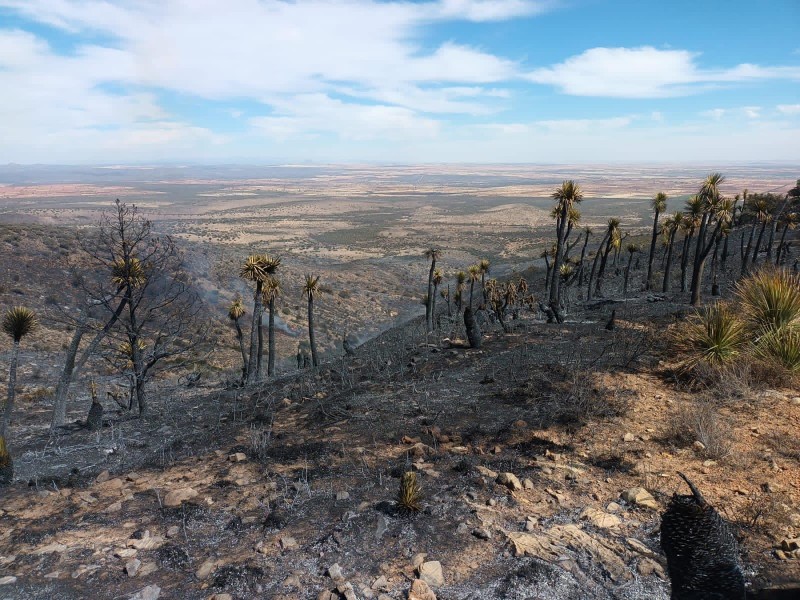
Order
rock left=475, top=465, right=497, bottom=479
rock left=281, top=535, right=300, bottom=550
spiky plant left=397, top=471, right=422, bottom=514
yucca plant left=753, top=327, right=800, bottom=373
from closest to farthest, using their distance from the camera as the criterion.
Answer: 1. rock left=281, top=535, right=300, bottom=550
2. spiky plant left=397, top=471, right=422, bottom=514
3. rock left=475, top=465, right=497, bottom=479
4. yucca plant left=753, top=327, right=800, bottom=373

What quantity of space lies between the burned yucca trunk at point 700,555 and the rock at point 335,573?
326 centimetres

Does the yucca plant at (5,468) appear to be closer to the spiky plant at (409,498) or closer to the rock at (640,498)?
the spiky plant at (409,498)

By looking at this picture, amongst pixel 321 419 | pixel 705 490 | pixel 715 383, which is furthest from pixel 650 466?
pixel 321 419

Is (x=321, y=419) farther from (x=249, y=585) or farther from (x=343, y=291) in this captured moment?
(x=343, y=291)

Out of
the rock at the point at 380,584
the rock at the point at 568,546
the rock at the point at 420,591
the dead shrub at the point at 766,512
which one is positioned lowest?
the rock at the point at 380,584

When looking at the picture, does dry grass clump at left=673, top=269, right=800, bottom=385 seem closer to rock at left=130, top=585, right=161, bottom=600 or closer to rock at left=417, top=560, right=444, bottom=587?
rock at left=417, top=560, right=444, bottom=587

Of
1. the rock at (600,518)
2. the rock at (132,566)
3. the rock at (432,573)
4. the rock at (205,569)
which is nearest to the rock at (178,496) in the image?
the rock at (132,566)

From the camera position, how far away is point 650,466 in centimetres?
743

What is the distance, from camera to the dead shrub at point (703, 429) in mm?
7504

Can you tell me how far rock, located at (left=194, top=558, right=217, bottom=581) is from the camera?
5612mm

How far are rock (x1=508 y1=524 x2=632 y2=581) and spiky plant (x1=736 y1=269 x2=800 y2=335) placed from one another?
290 inches

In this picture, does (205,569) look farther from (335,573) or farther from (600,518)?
(600,518)


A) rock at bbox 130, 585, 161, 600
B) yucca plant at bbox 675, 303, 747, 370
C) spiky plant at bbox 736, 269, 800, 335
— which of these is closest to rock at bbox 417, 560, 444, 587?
rock at bbox 130, 585, 161, 600

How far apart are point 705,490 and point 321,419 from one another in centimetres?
770
